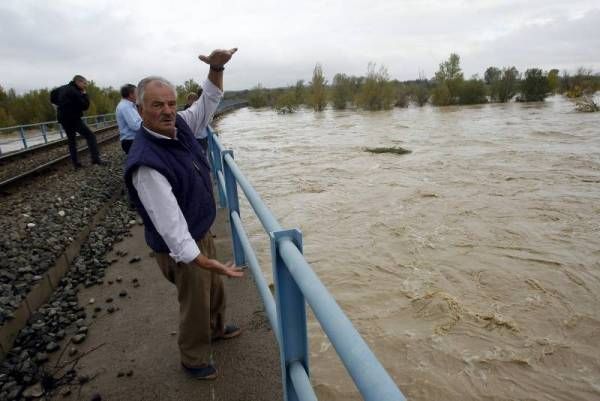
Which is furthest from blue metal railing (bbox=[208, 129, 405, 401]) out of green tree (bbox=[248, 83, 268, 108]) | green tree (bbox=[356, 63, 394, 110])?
green tree (bbox=[248, 83, 268, 108])

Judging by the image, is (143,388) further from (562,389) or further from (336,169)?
(336,169)

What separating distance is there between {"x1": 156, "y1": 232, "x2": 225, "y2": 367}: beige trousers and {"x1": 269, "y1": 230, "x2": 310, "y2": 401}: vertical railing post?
84cm

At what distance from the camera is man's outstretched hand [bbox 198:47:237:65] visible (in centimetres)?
242

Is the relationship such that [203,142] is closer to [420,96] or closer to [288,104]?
[288,104]

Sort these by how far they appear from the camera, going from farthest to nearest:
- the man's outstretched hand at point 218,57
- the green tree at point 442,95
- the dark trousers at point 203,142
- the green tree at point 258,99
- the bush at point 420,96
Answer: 1. the green tree at point 258,99
2. the bush at point 420,96
3. the green tree at point 442,95
4. the dark trousers at point 203,142
5. the man's outstretched hand at point 218,57

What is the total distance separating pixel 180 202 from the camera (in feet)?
6.40

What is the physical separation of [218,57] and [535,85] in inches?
1565

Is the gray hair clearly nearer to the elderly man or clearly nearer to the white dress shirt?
the elderly man

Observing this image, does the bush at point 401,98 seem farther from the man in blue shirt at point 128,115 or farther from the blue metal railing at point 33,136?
the man in blue shirt at point 128,115

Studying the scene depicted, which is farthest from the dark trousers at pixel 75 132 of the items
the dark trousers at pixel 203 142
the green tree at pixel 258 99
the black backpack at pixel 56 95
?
the green tree at pixel 258 99

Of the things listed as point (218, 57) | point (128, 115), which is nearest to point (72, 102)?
point (128, 115)

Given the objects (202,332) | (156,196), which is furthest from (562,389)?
(156,196)

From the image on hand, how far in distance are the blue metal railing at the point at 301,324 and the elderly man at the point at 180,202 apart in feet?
1.05

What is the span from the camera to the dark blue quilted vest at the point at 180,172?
175cm
